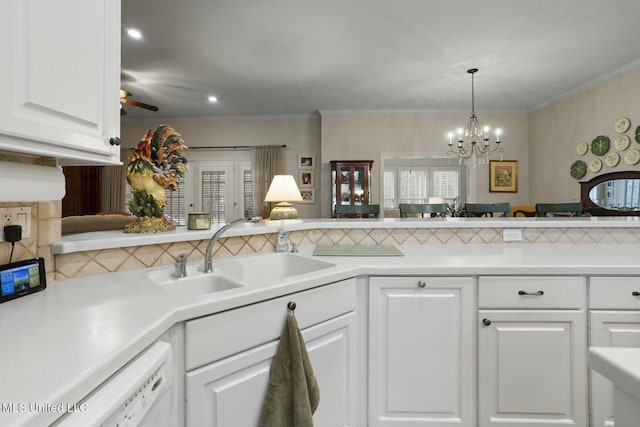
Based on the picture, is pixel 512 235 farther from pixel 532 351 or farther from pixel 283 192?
pixel 283 192

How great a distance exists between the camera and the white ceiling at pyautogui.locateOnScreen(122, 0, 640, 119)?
2.63m

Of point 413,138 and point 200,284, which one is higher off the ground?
point 413,138

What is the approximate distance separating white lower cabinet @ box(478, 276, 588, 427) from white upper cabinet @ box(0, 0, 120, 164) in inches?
58.8

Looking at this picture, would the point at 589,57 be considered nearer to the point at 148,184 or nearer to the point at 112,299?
the point at 148,184

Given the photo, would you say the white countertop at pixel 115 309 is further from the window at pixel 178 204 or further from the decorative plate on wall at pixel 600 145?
the window at pixel 178 204


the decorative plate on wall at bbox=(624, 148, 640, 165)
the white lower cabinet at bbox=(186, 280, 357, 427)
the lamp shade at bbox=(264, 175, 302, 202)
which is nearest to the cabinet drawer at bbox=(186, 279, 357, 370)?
the white lower cabinet at bbox=(186, 280, 357, 427)

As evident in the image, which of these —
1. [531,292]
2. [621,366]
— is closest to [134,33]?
[531,292]

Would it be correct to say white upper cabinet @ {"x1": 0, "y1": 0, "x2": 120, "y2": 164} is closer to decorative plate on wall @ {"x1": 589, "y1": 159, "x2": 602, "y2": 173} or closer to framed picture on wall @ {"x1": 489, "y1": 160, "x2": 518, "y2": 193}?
decorative plate on wall @ {"x1": 589, "y1": 159, "x2": 602, "y2": 173}

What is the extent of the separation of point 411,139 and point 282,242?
4.48 m

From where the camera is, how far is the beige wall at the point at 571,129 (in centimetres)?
372

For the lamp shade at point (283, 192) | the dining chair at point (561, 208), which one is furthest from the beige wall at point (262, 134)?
the dining chair at point (561, 208)

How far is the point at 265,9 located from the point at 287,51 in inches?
29.2

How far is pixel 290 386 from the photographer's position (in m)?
1.02

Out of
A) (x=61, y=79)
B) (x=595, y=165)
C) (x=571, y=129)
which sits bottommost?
(x=61, y=79)
